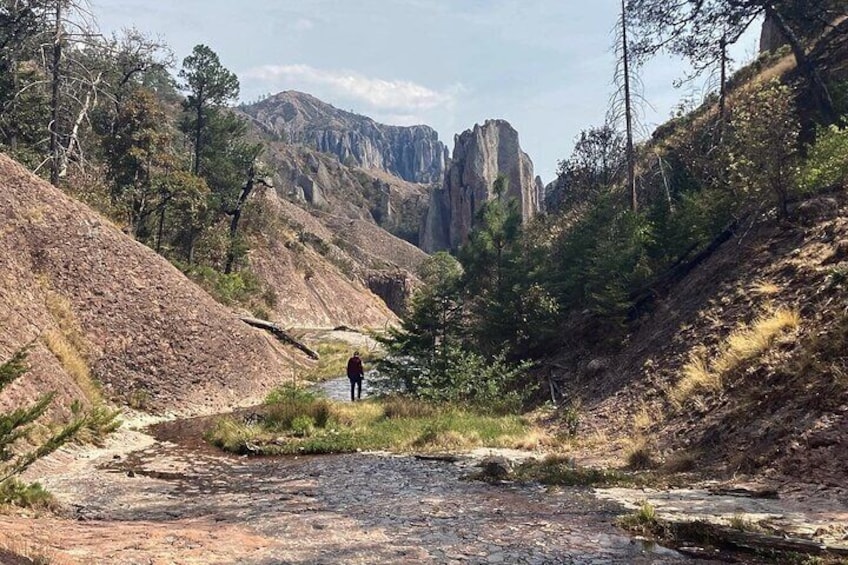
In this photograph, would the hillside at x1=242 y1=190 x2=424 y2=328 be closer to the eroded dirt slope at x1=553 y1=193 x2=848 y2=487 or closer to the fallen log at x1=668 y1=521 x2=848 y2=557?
the eroded dirt slope at x1=553 y1=193 x2=848 y2=487

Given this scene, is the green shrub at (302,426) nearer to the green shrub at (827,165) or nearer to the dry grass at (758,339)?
the dry grass at (758,339)

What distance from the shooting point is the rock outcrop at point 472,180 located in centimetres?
16300

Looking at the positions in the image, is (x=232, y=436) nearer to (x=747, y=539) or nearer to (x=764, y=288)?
(x=747, y=539)

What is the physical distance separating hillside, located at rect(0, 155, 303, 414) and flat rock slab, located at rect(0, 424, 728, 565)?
628cm

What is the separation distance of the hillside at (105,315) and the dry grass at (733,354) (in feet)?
52.3

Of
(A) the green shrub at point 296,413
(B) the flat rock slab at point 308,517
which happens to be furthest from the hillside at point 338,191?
(B) the flat rock slab at point 308,517

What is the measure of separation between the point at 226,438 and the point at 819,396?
1376 cm

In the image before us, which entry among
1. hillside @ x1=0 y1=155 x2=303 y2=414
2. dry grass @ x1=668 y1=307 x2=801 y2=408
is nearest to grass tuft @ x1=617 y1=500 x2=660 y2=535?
dry grass @ x1=668 y1=307 x2=801 y2=408

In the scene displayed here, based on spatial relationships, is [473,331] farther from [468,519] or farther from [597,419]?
[468,519]

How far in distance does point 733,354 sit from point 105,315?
2021cm

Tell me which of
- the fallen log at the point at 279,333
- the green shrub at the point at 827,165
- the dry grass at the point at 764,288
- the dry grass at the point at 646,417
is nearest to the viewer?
the dry grass at the point at 646,417

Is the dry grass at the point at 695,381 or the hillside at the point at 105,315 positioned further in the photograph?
the hillside at the point at 105,315

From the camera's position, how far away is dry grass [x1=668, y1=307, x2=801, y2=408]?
1313cm

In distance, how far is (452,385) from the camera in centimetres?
2173
